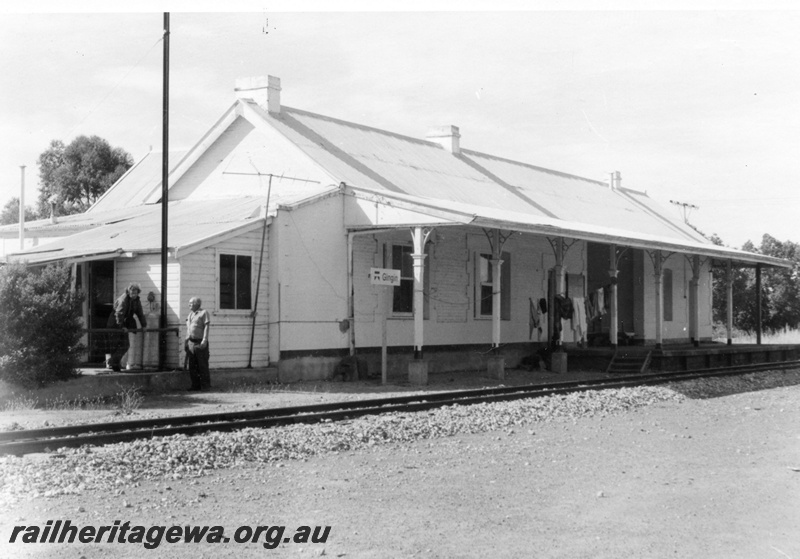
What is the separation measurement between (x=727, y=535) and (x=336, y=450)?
463 centimetres

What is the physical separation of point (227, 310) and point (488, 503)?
34.6 ft

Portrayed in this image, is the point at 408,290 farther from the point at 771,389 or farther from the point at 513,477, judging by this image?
the point at 513,477

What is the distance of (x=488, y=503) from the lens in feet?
26.5

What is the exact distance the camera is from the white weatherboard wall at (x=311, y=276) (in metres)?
18.6

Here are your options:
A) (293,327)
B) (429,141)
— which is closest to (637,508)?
(293,327)

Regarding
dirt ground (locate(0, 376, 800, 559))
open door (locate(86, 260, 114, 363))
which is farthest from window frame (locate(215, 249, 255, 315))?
dirt ground (locate(0, 376, 800, 559))

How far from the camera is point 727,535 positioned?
7.18 meters

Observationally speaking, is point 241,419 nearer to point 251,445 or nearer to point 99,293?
point 251,445

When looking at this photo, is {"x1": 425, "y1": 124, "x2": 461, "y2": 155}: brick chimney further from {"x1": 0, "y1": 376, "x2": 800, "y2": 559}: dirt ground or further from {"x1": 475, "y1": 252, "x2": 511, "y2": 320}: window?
{"x1": 0, "y1": 376, "x2": 800, "y2": 559}: dirt ground

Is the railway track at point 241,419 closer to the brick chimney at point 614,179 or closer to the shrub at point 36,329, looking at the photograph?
the shrub at point 36,329

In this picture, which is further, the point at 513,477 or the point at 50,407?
the point at 50,407

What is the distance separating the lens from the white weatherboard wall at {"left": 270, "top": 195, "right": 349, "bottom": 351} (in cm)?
1859

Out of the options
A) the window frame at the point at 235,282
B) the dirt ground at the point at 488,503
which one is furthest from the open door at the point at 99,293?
the dirt ground at the point at 488,503

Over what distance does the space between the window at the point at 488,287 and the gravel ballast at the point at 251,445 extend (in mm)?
7715
